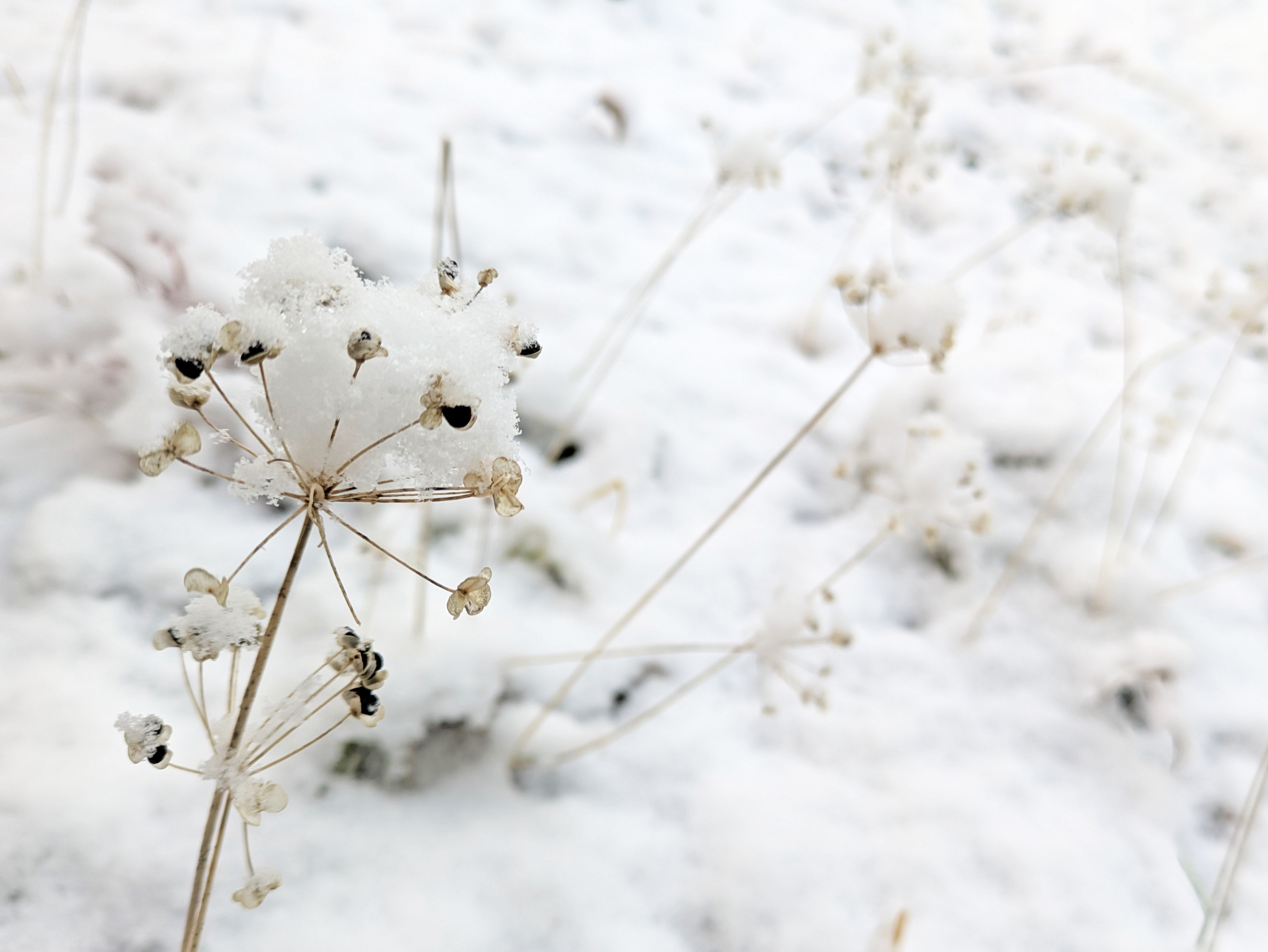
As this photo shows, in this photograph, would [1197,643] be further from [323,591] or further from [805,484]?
[323,591]

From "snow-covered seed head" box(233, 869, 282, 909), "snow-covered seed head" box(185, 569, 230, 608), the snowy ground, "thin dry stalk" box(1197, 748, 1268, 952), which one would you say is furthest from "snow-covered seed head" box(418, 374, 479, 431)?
"thin dry stalk" box(1197, 748, 1268, 952)

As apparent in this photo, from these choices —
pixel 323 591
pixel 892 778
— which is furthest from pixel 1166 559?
pixel 323 591

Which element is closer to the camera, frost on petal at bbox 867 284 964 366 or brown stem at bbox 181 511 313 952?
brown stem at bbox 181 511 313 952

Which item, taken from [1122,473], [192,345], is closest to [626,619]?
[192,345]

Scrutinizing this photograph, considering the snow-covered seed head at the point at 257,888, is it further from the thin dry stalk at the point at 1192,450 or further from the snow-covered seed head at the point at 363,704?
the thin dry stalk at the point at 1192,450

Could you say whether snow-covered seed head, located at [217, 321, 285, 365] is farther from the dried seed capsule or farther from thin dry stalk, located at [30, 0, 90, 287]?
thin dry stalk, located at [30, 0, 90, 287]

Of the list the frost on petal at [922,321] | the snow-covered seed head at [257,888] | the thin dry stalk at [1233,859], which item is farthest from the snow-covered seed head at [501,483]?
the thin dry stalk at [1233,859]

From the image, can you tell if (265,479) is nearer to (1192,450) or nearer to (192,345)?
(192,345)
